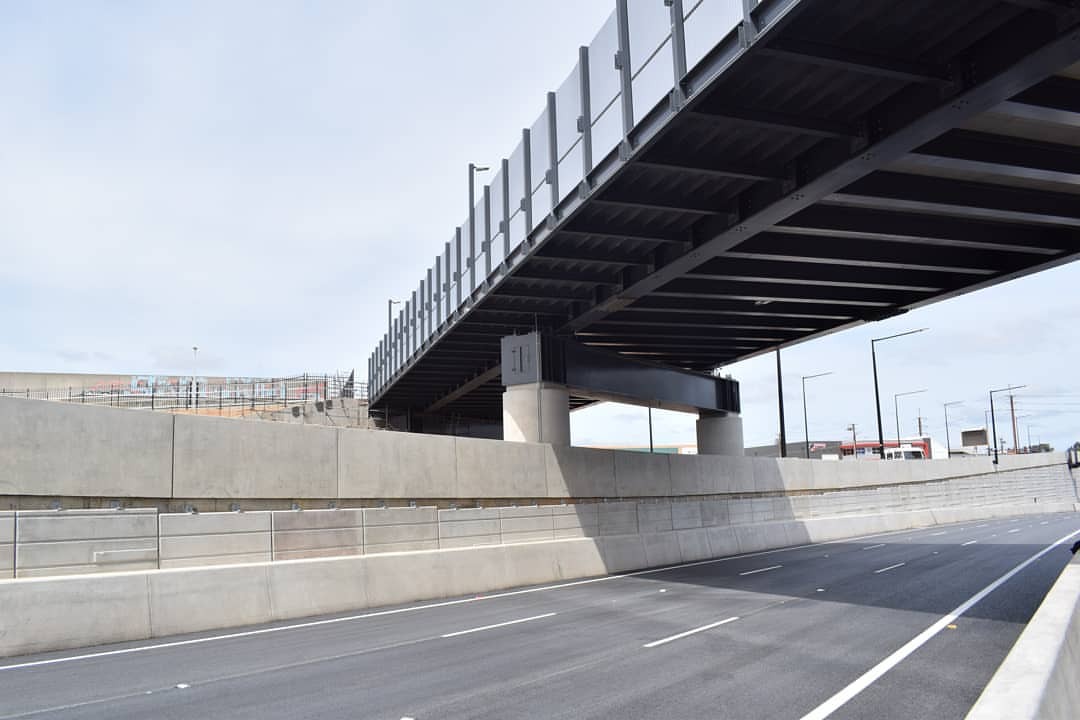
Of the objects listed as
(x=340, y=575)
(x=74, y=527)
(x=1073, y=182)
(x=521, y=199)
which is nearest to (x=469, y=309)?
(x=521, y=199)

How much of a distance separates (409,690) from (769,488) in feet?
92.0

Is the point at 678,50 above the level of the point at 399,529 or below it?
above

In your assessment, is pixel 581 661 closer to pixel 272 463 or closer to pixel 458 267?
pixel 272 463

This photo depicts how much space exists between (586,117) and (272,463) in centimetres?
836

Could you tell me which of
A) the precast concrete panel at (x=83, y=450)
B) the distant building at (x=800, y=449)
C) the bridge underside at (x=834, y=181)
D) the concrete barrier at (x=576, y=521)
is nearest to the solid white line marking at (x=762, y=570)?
the concrete barrier at (x=576, y=521)

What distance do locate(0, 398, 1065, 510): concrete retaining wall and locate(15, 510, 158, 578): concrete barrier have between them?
596 millimetres

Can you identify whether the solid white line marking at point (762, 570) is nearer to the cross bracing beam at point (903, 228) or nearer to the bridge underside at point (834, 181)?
the bridge underside at point (834, 181)

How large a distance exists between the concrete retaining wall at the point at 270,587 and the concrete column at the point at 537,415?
2786 mm

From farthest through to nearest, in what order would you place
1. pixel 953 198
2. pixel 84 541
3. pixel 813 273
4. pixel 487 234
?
pixel 487 234, pixel 813 273, pixel 953 198, pixel 84 541

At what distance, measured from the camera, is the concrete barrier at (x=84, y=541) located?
11.4 meters

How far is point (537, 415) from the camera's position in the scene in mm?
23922

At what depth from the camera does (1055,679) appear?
5.18 m

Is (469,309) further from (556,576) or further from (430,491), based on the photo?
(556,576)

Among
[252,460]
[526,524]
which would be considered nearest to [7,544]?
[252,460]
